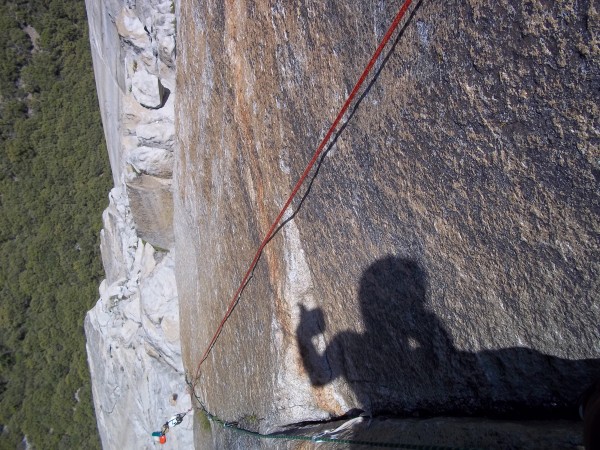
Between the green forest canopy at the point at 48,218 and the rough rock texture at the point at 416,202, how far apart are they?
42.3 feet

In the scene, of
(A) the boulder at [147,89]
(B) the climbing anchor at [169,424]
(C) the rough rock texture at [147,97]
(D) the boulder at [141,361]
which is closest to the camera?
(C) the rough rock texture at [147,97]

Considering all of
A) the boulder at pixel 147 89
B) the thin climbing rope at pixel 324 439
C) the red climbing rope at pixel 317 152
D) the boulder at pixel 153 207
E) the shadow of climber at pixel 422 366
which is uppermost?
the boulder at pixel 147 89

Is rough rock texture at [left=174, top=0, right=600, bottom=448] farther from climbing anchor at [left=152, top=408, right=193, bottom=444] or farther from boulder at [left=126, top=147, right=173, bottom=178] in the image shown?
climbing anchor at [left=152, top=408, right=193, bottom=444]

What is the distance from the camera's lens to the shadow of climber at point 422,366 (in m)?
1.57

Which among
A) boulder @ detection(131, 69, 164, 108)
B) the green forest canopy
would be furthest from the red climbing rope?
the green forest canopy

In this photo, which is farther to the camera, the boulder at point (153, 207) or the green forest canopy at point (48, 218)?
the green forest canopy at point (48, 218)

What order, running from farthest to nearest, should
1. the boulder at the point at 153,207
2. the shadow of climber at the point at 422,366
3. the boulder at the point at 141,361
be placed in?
1. the boulder at the point at 141,361
2. the boulder at the point at 153,207
3. the shadow of climber at the point at 422,366

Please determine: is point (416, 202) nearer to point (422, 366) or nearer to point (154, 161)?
point (422, 366)

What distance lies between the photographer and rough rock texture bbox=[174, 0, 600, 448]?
1290 mm

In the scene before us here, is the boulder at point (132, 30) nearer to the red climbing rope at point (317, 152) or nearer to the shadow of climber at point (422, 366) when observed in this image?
the red climbing rope at point (317, 152)

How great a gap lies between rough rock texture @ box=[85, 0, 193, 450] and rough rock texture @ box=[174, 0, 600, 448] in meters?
2.93

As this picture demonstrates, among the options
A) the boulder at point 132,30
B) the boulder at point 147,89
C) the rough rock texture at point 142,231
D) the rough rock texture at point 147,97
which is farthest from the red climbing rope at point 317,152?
the boulder at point 132,30

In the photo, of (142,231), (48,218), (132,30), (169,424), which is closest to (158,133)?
(132,30)

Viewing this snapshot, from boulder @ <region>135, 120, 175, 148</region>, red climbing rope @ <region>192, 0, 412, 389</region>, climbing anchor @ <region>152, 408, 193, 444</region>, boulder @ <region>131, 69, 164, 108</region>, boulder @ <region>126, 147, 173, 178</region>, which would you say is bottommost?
climbing anchor @ <region>152, 408, 193, 444</region>
